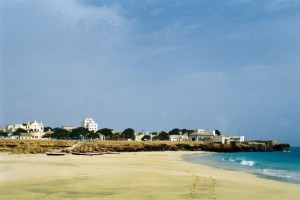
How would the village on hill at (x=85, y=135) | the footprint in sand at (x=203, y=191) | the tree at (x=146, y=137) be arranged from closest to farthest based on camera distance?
the footprint in sand at (x=203, y=191) → the village on hill at (x=85, y=135) → the tree at (x=146, y=137)

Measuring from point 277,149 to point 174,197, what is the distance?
14337cm

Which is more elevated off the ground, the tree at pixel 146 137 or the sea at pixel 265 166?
the tree at pixel 146 137

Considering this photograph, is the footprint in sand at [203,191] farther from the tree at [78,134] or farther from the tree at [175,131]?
the tree at [175,131]

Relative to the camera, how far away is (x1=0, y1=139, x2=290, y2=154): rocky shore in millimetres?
62156

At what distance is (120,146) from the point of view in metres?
81.3

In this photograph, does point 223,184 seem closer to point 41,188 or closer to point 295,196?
point 295,196

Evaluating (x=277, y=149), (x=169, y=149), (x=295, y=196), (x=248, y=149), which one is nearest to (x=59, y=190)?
(x=295, y=196)

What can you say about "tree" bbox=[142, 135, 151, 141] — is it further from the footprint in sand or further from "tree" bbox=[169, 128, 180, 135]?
the footprint in sand

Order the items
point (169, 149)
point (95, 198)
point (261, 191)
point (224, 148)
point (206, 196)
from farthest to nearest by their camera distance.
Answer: point (224, 148) → point (169, 149) → point (261, 191) → point (206, 196) → point (95, 198)

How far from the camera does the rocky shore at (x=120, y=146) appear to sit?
6216 cm

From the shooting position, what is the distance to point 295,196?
15.7m

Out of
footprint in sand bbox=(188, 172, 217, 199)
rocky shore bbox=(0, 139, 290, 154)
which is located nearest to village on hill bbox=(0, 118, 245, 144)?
rocky shore bbox=(0, 139, 290, 154)

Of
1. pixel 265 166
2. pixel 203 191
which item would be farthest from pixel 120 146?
pixel 203 191

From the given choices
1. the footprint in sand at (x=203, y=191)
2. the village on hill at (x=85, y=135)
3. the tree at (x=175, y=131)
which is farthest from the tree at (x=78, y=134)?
the footprint in sand at (x=203, y=191)
